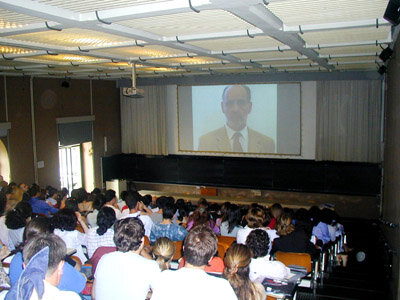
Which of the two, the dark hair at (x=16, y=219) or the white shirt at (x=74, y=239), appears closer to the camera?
the white shirt at (x=74, y=239)

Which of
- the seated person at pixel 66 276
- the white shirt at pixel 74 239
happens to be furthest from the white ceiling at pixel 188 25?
the white shirt at pixel 74 239

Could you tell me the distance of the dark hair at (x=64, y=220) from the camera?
15.9ft

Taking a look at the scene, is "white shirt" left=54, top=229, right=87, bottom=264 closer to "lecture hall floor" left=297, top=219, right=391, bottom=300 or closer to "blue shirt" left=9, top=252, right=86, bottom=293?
"blue shirt" left=9, top=252, right=86, bottom=293

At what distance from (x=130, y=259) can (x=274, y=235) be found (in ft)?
10.0

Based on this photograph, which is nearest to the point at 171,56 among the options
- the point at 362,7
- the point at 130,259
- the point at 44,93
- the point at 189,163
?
the point at 362,7

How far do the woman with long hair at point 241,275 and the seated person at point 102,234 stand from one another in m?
2.07

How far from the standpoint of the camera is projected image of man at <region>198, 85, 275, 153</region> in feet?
39.8

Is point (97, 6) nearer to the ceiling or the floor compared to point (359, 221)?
nearer to the ceiling

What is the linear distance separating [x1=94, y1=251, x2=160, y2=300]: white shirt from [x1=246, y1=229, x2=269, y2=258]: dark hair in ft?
4.56

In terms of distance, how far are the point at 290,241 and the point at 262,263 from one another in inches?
49.7

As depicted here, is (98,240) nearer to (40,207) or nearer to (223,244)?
(223,244)

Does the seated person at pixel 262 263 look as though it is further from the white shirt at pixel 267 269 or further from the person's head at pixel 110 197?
the person's head at pixel 110 197

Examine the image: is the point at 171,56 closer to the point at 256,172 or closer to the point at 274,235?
the point at 274,235

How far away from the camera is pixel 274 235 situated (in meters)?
5.60
